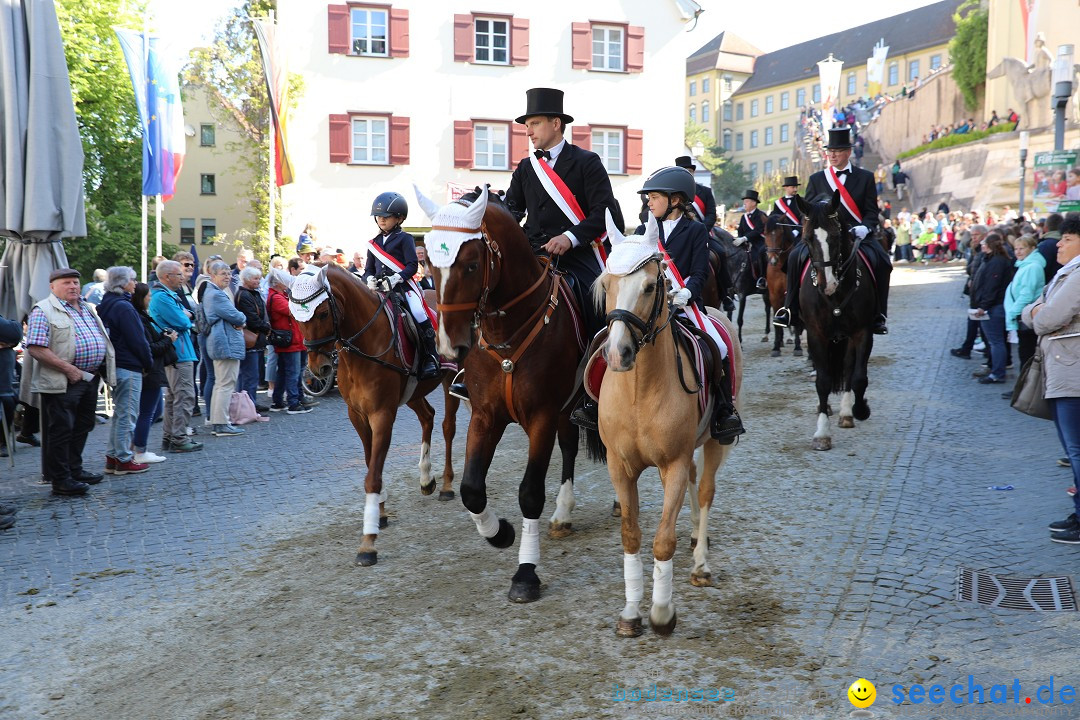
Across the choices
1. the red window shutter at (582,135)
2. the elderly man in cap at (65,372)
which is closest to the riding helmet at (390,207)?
the elderly man in cap at (65,372)

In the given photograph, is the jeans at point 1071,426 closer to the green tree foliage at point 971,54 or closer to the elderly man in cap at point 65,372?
the elderly man in cap at point 65,372

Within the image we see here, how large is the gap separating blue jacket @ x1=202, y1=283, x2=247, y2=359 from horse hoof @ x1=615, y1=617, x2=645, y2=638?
28.1ft

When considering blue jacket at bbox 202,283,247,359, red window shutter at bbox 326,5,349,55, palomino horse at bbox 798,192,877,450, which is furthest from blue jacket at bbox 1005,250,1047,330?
Answer: red window shutter at bbox 326,5,349,55

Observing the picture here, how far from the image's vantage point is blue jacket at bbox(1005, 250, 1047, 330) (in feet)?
34.7

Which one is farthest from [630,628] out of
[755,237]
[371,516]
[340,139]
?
[340,139]

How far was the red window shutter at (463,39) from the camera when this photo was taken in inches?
1179

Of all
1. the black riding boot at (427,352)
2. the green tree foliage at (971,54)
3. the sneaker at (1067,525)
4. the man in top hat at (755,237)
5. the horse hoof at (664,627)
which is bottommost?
the horse hoof at (664,627)

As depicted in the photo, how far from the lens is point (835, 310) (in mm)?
9828

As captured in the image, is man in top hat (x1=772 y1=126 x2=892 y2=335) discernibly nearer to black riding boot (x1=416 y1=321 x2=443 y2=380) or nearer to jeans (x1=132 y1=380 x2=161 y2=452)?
black riding boot (x1=416 y1=321 x2=443 y2=380)

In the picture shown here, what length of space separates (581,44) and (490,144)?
4647mm

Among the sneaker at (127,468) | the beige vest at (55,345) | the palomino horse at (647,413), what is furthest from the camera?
the sneaker at (127,468)

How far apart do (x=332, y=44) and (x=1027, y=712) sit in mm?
28790

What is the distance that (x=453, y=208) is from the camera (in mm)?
5164

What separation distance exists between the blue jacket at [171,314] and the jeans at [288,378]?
281 centimetres
